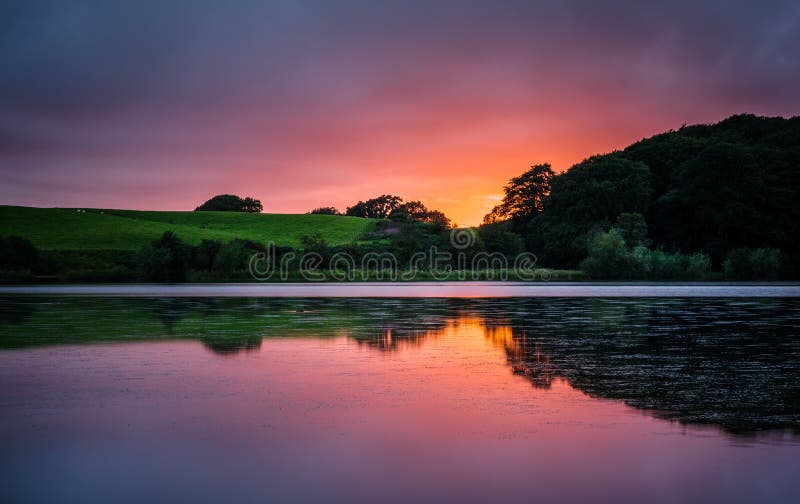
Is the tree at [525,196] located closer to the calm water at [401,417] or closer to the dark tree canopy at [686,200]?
the dark tree canopy at [686,200]

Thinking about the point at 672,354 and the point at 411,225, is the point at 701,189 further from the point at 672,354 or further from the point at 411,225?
the point at 672,354

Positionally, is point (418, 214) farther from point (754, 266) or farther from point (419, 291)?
point (419, 291)

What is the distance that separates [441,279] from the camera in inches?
2608

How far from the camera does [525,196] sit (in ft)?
334

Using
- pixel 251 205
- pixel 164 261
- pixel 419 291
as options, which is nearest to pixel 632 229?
pixel 419 291

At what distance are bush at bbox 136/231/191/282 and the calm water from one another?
44.3 meters

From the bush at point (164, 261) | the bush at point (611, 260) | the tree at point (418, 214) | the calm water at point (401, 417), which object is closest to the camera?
the calm water at point (401, 417)

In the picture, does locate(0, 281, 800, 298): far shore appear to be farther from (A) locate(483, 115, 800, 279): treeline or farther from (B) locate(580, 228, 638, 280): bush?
(A) locate(483, 115, 800, 279): treeline

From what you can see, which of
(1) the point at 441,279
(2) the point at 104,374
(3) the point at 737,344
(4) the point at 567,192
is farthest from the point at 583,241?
(2) the point at 104,374

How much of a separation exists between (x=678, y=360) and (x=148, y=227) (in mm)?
85966

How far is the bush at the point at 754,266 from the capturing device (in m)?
64.1

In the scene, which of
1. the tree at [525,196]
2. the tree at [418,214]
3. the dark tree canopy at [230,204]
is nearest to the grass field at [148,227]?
the tree at [418,214]

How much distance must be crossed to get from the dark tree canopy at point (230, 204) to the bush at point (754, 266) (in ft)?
338

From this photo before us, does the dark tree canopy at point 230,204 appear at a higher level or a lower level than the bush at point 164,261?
higher
